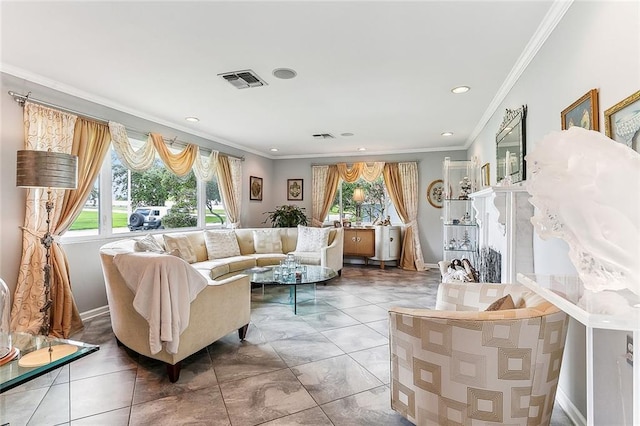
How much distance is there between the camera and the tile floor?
1.95 meters

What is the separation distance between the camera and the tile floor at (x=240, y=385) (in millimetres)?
1945

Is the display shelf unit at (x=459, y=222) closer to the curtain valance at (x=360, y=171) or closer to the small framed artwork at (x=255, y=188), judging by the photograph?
the curtain valance at (x=360, y=171)

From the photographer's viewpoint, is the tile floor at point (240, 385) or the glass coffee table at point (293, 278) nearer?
the tile floor at point (240, 385)

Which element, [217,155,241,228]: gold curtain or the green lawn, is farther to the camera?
[217,155,241,228]: gold curtain

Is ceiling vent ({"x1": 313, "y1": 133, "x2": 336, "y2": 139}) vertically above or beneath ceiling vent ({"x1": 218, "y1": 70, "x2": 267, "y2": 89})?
above

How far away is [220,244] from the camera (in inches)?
205

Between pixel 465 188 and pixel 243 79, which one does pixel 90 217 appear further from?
pixel 465 188

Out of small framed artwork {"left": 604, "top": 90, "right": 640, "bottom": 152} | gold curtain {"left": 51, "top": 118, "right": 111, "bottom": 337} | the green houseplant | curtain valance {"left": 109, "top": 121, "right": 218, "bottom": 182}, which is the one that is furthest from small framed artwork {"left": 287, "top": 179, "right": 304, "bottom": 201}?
small framed artwork {"left": 604, "top": 90, "right": 640, "bottom": 152}

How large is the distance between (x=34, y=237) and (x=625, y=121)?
4.37 m

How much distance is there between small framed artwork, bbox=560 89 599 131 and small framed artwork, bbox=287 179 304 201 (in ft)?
19.8

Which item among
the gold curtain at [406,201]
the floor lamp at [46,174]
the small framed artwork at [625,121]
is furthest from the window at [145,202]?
the small framed artwork at [625,121]

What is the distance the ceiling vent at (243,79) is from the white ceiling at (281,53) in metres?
0.08

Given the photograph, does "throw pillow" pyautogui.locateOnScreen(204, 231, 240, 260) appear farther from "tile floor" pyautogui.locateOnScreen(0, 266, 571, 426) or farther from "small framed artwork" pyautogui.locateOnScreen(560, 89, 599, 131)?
"small framed artwork" pyautogui.locateOnScreen(560, 89, 599, 131)

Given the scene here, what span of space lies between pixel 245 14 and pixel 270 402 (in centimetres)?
245
